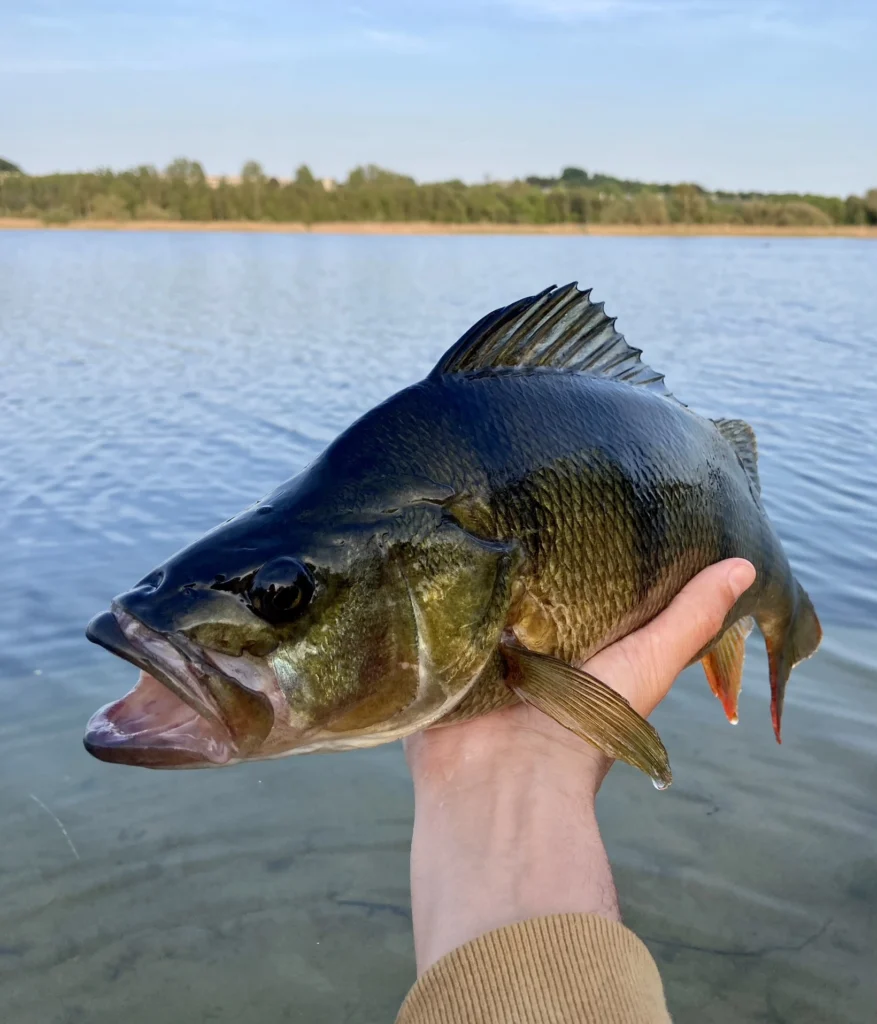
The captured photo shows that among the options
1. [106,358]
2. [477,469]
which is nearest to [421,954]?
[477,469]

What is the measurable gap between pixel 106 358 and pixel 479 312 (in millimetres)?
10836

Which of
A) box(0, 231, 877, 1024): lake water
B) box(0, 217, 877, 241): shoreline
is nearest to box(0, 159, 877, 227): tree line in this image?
box(0, 217, 877, 241): shoreline

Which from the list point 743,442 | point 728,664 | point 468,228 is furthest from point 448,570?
point 468,228

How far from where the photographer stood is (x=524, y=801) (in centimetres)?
235

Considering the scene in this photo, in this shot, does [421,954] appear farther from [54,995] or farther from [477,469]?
[54,995]

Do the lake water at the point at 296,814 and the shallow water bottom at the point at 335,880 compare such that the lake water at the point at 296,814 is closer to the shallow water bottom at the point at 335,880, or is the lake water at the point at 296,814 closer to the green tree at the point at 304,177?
the shallow water bottom at the point at 335,880

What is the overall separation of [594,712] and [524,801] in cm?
29

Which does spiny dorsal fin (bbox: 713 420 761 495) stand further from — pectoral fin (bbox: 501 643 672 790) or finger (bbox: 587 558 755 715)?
pectoral fin (bbox: 501 643 672 790)

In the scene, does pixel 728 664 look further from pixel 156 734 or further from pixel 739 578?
pixel 156 734

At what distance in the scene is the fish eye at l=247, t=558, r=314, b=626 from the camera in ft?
6.75

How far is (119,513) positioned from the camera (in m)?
9.49

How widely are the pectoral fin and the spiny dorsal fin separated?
1541mm

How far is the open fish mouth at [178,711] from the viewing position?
6.27 ft

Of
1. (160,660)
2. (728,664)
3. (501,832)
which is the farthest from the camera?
(728,664)
